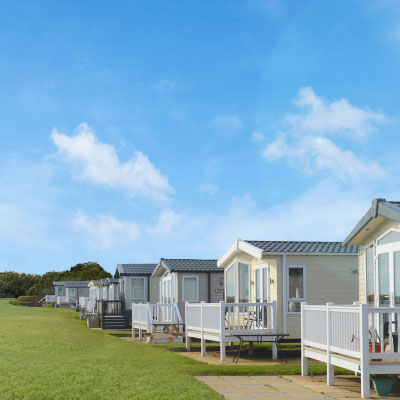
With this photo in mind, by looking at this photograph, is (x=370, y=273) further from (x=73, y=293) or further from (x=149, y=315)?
(x=73, y=293)

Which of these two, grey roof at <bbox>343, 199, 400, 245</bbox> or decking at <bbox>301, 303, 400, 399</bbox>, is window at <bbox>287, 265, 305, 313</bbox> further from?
decking at <bbox>301, 303, 400, 399</bbox>

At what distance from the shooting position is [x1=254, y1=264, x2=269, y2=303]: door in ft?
66.6

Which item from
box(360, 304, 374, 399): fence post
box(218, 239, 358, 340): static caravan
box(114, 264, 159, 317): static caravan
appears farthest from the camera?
box(114, 264, 159, 317): static caravan

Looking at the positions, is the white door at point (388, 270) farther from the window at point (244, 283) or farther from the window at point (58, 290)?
the window at point (58, 290)

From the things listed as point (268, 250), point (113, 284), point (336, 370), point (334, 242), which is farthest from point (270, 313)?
point (113, 284)

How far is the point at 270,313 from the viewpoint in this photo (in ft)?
63.6

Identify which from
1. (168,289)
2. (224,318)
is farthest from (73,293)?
(224,318)

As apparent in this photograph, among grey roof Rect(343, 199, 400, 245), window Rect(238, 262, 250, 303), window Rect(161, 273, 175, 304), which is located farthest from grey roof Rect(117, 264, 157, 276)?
grey roof Rect(343, 199, 400, 245)

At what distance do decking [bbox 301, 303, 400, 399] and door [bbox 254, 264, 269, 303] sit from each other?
23.5ft

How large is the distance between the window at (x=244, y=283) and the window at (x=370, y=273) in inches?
309

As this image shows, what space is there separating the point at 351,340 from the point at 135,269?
88.5ft

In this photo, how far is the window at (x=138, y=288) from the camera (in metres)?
36.2

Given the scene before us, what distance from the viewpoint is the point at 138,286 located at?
120 ft

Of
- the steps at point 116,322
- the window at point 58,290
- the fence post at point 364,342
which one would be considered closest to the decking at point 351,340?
the fence post at point 364,342
